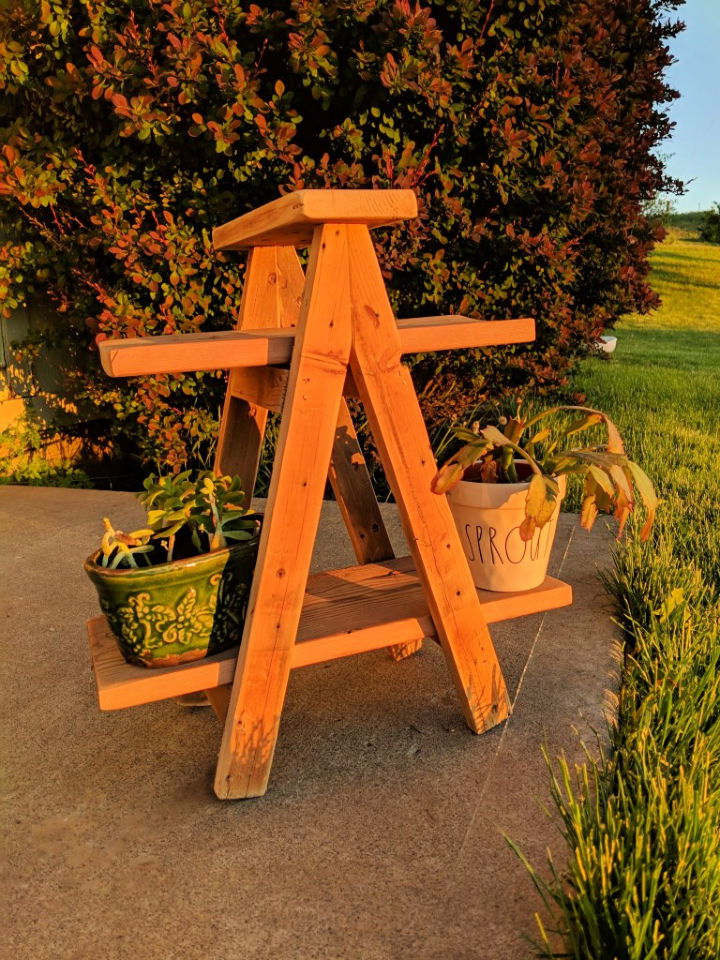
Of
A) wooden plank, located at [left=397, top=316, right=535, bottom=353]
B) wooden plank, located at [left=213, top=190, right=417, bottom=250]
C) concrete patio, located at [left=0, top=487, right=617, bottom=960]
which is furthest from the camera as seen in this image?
wooden plank, located at [left=397, top=316, right=535, bottom=353]

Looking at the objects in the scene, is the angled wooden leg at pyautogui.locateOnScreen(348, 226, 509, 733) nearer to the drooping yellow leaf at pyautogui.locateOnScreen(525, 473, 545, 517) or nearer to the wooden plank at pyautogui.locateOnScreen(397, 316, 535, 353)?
the wooden plank at pyautogui.locateOnScreen(397, 316, 535, 353)

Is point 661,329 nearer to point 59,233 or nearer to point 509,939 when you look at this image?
point 59,233

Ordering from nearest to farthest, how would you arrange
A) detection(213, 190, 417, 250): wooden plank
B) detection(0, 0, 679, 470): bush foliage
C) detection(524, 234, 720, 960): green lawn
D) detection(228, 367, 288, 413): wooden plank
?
detection(524, 234, 720, 960): green lawn
detection(213, 190, 417, 250): wooden plank
detection(228, 367, 288, 413): wooden plank
detection(0, 0, 679, 470): bush foliage

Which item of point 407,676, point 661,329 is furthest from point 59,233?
point 661,329

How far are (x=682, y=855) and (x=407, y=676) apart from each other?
3.49 ft

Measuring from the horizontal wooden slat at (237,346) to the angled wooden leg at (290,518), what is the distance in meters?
0.07

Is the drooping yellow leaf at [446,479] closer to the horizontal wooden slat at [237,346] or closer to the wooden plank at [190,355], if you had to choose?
the horizontal wooden slat at [237,346]

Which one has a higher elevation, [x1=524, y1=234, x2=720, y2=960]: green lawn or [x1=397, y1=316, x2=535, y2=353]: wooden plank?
[x1=397, y1=316, x2=535, y2=353]: wooden plank

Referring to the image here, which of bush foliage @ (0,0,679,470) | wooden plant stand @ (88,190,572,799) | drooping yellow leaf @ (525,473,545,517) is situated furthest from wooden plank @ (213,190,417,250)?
bush foliage @ (0,0,679,470)

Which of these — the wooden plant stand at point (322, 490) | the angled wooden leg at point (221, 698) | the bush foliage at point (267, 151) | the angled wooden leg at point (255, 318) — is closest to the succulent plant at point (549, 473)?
the wooden plant stand at point (322, 490)

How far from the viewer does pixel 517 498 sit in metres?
2.07

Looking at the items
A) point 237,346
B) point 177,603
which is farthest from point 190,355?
point 177,603

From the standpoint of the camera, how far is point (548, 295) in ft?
14.9

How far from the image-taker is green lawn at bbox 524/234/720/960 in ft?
4.67
